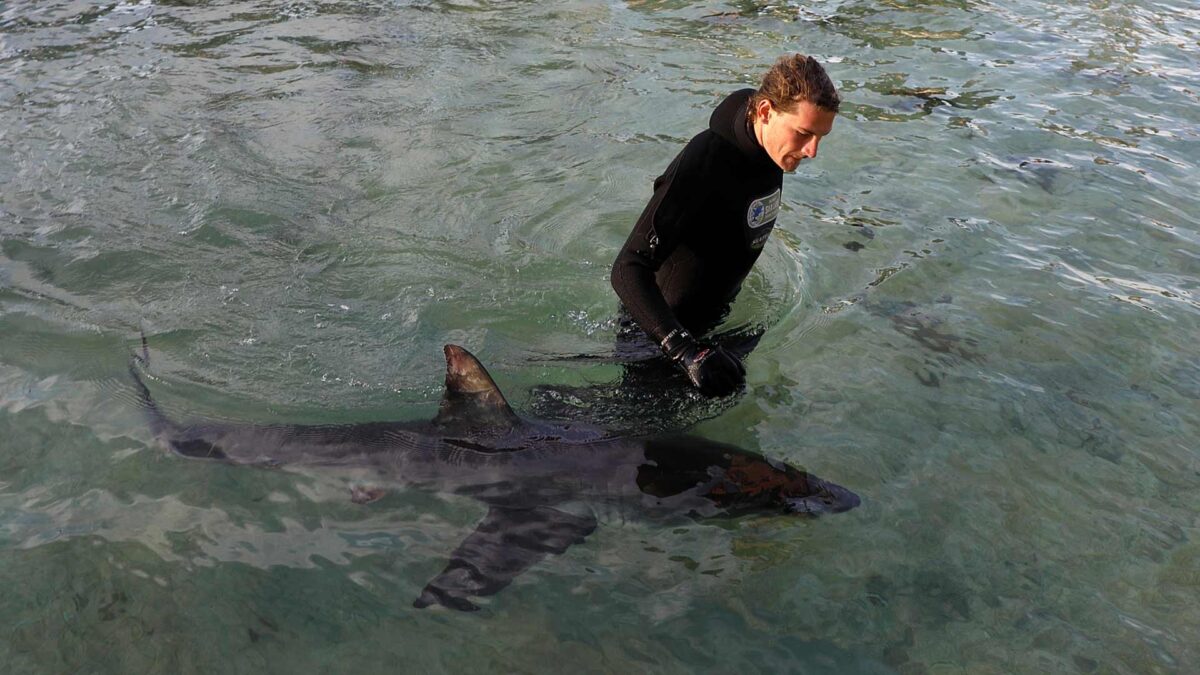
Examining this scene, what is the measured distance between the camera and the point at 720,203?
4242mm

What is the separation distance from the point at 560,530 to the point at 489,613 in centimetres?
55

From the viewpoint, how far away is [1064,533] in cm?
416

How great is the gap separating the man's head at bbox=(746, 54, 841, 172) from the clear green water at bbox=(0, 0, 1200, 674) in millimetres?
1528

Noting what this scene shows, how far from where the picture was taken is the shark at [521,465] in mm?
4051

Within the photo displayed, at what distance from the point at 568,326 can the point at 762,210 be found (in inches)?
66.5

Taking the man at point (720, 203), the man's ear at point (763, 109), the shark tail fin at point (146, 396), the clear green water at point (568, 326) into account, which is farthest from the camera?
the shark tail fin at point (146, 396)

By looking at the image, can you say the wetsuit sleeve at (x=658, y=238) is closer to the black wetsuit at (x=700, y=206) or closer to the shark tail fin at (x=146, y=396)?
the black wetsuit at (x=700, y=206)

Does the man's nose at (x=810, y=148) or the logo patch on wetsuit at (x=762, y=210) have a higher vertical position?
the man's nose at (x=810, y=148)

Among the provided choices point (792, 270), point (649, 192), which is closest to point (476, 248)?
point (649, 192)

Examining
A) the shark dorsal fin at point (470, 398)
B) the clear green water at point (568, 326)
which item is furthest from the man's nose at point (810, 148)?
the shark dorsal fin at point (470, 398)

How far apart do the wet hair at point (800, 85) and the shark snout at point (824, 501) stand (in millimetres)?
1648

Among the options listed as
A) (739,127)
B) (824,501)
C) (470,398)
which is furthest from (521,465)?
(739,127)

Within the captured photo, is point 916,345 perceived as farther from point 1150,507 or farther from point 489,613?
point 489,613

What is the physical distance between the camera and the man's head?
371 cm
